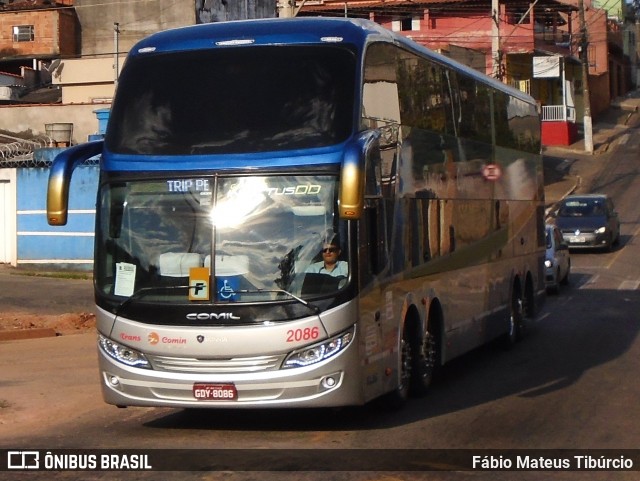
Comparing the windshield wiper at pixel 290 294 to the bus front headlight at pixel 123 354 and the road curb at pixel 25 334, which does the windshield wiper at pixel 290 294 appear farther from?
the road curb at pixel 25 334

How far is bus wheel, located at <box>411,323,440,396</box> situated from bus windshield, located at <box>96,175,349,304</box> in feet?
8.89

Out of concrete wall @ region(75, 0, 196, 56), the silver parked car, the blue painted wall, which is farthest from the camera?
concrete wall @ region(75, 0, 196, 56)

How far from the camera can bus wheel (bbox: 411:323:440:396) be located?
12.2m

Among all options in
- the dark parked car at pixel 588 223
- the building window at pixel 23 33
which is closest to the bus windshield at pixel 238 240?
the dark parked car at pixel 588 223

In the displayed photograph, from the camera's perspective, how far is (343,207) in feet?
29.7

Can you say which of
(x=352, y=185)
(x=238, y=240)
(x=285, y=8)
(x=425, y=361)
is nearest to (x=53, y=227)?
(x=285, y=8)

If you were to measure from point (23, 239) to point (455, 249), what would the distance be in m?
17.5

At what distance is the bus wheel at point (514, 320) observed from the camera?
697 inches

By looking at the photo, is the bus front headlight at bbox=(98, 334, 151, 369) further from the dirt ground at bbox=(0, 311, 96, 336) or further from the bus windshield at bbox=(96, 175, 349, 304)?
the dirt ground at bbox=(0, 311, 96, 336)

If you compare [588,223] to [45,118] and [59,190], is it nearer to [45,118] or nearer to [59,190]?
[45,118]

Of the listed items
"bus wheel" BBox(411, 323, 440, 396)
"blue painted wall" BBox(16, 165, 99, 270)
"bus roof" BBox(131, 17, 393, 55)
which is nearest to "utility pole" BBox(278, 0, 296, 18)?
"blue painted wall" BBox(16, 165, 99, 270)

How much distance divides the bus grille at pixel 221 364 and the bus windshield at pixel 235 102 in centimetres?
187

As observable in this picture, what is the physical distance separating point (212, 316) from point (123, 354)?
101 cm

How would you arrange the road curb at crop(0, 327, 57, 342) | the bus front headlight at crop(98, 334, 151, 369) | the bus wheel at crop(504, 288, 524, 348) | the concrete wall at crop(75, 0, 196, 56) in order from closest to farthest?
the bus front headlight at crop(98, 334, 151, 369) < the bus wheel at crop(504, 288, 524, 348) < the road curb at crop(0, 327, 57, 342) < the concrete wall at crop(75, 0, 196, 56)
